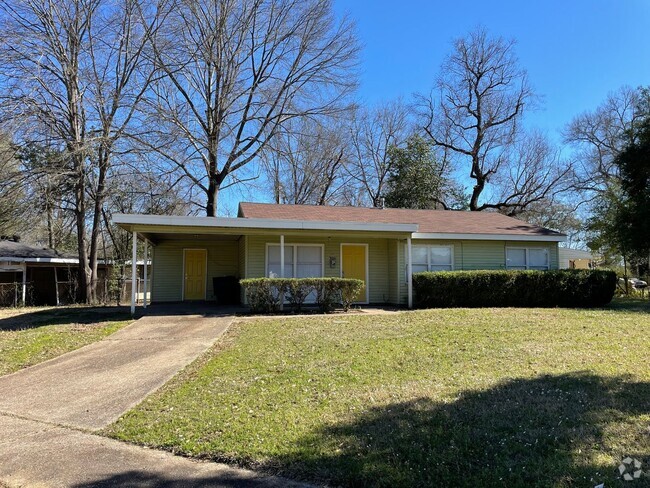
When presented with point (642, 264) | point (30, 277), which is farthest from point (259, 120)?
point (642, 264)

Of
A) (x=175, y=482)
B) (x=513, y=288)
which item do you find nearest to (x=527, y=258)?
(x=513, y=288)

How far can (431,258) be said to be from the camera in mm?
16953

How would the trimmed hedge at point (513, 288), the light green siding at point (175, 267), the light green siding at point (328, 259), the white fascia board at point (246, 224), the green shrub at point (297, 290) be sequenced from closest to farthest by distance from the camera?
1. the white fascia board at point (246, 224)
2. the green shrub at point (297, 290)
3. the trimmed hedge at point (513, 288)
4. the light green siding at point (328, 259)
5. the light green siding at point (175, 267)

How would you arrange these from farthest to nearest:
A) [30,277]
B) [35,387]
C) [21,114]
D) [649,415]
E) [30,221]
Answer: [30,277] → [30,221] → [21,114] → [35,387] → [649,415]

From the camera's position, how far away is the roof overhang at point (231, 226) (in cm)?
1260

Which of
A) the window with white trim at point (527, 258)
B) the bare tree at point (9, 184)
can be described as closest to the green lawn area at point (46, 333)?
the bare tree at point (9, 184)

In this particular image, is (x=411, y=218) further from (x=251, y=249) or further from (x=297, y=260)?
(x=251, y=249)

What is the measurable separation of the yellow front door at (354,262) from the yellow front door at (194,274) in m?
6.17

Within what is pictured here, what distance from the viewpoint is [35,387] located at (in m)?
6.23

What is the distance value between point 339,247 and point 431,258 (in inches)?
138

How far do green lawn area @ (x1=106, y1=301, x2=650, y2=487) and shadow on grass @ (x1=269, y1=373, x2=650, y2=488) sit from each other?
0.6 inches

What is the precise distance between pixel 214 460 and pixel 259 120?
71.5 feet

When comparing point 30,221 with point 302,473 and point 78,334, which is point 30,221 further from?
point 302,473

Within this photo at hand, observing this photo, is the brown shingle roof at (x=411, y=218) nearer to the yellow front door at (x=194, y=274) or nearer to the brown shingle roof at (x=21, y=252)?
the yellow front door at (x=194, y=274)
